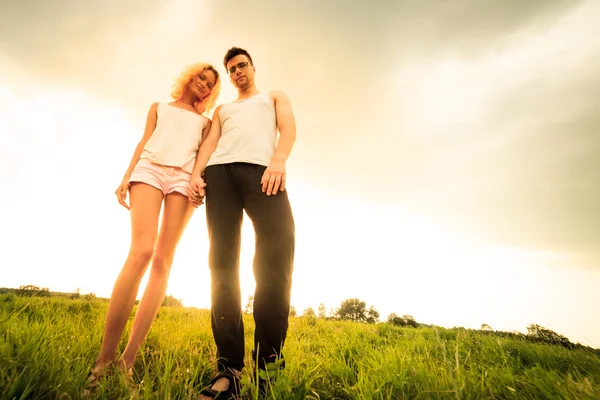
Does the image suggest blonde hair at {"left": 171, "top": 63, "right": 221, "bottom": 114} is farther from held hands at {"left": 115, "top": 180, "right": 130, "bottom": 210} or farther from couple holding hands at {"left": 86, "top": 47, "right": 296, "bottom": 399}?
Answer: held hands at {"left": 115, "top": 180, "right": 130, "bottom": 210}

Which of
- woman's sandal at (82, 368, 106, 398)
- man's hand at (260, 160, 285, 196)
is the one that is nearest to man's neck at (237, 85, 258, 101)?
man's hand at (260, 160, 285, 196)

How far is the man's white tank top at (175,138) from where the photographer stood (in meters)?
2.71

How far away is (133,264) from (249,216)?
40.1 inches

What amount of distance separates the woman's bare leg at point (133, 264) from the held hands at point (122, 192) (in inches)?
4.8

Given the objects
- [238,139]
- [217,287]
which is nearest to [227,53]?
[238,139]

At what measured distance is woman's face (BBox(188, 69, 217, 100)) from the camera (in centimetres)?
336

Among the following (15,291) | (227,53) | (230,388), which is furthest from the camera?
(15,291)

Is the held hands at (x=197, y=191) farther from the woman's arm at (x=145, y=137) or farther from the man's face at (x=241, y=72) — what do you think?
the man's face at (x=241, y=72)

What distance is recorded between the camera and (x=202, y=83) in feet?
11.0

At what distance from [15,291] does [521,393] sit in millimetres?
8881

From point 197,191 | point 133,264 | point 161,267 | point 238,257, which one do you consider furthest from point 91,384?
point 197,191

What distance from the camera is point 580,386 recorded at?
1262 millimetres

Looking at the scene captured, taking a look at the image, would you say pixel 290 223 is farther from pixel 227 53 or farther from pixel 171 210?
pixel 227 53

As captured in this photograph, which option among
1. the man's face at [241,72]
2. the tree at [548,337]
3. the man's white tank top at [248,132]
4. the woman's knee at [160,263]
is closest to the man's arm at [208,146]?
the man's white tank top at [248,132]
